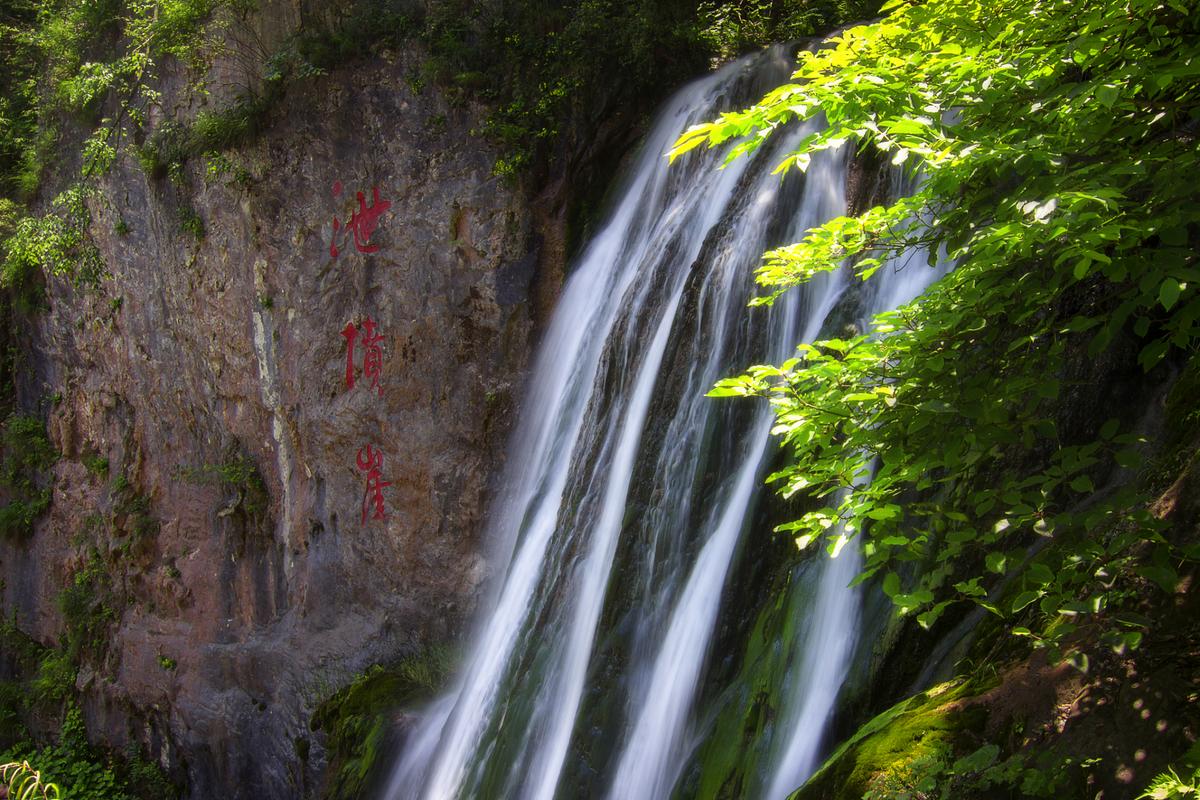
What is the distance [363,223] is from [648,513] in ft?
18.1

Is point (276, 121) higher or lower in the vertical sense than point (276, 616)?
higher

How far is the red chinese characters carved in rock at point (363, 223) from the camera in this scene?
31.8 feet

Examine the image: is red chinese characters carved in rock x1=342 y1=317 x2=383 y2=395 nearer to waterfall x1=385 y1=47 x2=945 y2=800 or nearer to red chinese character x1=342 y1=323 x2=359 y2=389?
red chinese character x1=342 y1=323 x2=359 y2=389

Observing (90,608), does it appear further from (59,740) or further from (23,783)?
(23,783)

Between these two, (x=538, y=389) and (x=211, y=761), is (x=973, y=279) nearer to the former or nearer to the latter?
(x=538, y=389)

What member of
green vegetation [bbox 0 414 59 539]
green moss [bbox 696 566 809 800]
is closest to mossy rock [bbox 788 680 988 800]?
green moss [bbox 696 566 809 800]

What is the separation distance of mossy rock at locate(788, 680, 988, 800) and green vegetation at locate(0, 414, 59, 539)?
12570 millimetres

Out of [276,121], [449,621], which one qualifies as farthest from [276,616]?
[276,121]

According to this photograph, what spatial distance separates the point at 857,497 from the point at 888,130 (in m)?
1.04

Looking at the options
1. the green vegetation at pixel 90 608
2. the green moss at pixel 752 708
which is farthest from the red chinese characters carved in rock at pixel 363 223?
the green moss at pixel 752 708

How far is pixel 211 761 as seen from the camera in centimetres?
1038

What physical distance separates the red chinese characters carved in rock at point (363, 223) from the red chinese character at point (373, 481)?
202cm

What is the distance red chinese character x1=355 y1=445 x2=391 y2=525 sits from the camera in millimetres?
9625

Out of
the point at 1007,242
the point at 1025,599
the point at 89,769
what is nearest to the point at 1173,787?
the point at 1025,599
